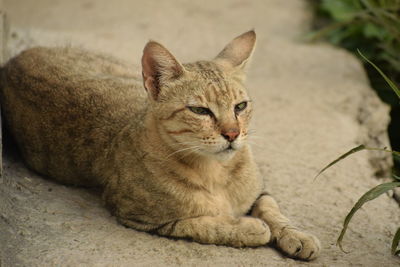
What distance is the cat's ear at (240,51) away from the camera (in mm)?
4020

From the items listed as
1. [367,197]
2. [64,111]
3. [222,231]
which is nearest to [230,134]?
[222,231]

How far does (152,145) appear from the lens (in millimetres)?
3814

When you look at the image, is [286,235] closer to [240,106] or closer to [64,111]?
[240,106]

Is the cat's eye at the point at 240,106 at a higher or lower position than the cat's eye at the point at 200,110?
higher

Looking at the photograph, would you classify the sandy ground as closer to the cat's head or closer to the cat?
the cat

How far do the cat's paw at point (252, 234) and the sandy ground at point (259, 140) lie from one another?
2.0 inches

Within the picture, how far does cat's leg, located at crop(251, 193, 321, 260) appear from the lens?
3.62 m

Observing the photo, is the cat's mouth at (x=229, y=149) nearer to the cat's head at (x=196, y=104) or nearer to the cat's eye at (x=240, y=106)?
the cat's head at (x=196, y=104)

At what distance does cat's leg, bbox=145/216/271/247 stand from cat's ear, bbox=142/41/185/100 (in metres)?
0.82

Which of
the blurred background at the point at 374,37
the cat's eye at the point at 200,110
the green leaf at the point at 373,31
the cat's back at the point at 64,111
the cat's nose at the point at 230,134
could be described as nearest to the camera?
the cat's nose at the point at 230,134

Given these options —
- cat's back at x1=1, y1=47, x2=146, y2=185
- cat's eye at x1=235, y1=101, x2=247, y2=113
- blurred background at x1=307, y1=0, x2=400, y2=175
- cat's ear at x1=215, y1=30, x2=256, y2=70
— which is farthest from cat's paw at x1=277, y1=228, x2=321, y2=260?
blurred background at x1=307, y1=0, x2=400, y2=175

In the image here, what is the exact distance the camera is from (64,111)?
4.21m

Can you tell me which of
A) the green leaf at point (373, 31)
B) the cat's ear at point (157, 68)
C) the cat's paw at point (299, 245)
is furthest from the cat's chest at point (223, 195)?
the green leaf at point (373, 31)

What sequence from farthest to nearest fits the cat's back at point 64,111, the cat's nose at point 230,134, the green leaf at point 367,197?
A: the cat's back at point 64,111, the cat's nose at point 230,134, the green leaf at point 367,197
